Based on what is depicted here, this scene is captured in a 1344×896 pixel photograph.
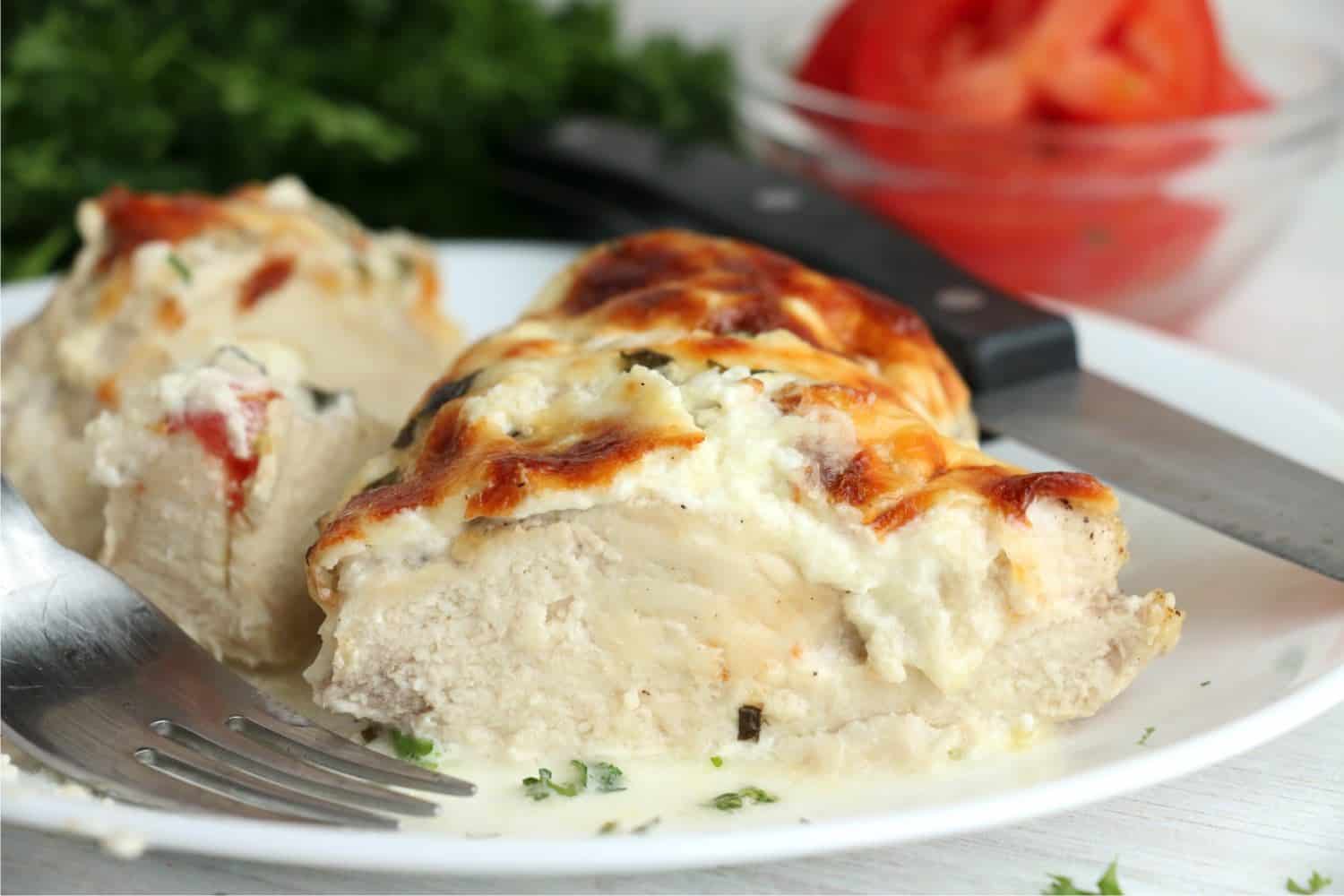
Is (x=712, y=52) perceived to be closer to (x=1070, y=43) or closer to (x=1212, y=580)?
Result: (x=1070, y=43)

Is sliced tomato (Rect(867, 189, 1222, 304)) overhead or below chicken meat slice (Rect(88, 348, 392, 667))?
overhead

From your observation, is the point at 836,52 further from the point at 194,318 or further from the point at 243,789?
the point at 243,789

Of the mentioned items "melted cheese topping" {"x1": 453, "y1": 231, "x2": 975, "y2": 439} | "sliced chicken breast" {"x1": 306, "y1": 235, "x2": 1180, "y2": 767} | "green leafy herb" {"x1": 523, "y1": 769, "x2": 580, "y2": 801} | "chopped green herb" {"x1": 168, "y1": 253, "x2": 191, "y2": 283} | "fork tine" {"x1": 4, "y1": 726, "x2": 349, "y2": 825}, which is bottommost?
"fork tine" {"x1": 4, "y1": 726, "x2": 349, "y2": 825}

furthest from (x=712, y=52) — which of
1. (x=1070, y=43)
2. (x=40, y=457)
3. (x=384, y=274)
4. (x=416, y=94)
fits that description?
(x=40, y=457)

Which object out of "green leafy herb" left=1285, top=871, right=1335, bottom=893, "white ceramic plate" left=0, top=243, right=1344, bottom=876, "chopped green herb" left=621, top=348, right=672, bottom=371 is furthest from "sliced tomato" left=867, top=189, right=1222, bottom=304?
"green leafy herb" left=1285, top=871, right=1335, bottom=893

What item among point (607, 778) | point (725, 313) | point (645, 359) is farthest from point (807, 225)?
point (607, 778)

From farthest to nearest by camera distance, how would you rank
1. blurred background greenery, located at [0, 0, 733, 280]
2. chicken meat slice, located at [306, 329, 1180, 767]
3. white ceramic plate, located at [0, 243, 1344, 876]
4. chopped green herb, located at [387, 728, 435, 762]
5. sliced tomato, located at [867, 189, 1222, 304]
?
blurred background greenery, located at [0, 0, 733, 280] < sliced tomato, located at [867, 189, 1222, 304] < chopped green herb, located at [387, 728, 435, 762] < chicken meat slice, located at [306, 329, 1180, 767] < white ceramic plate, located at [0, 243, 1344, 876]

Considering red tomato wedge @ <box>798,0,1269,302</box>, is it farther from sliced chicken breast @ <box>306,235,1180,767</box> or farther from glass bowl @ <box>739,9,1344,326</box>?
sliced chicken breast @ <box>306,235,1180,767</box>
